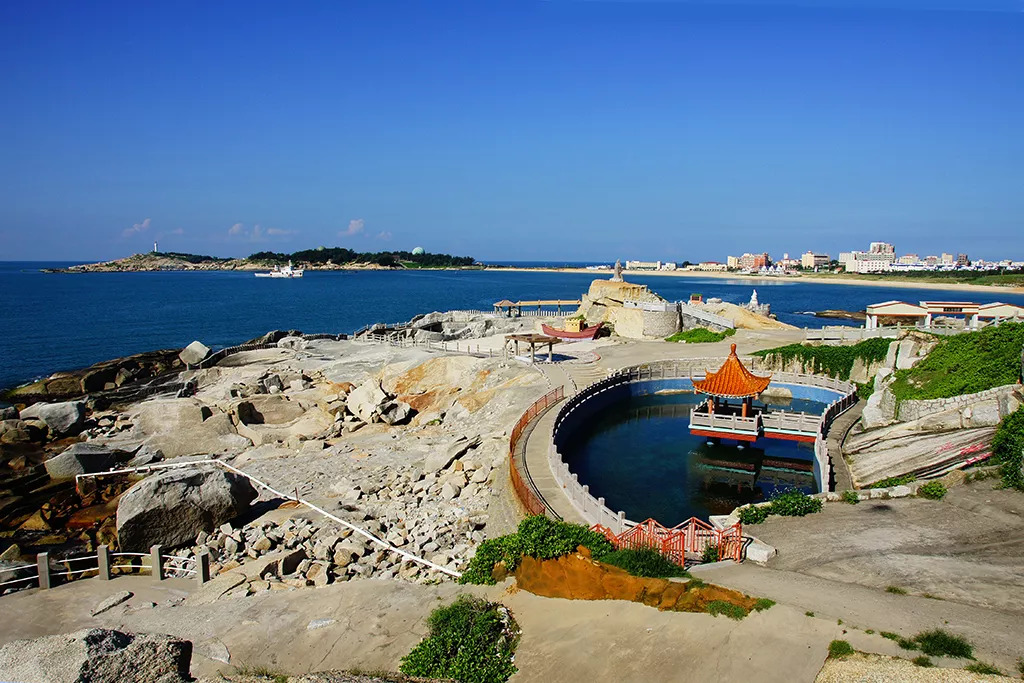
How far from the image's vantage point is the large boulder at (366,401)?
3375cm

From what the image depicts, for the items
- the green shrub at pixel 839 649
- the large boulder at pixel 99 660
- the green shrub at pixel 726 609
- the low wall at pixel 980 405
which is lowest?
the green shrub at pixel 726 609

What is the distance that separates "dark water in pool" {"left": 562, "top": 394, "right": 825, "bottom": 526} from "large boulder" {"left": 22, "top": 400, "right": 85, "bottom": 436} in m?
27.7

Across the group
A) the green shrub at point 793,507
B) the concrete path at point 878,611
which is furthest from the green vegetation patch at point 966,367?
the concrete path at point 878,611

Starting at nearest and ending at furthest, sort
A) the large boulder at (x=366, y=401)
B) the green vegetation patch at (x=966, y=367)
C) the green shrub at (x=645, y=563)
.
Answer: the green shrub at (x=645, y=563), the green vegetation patch at (x=966, y=367), the large boulder at (x=366, y=401)

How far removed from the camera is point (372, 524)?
64.2 ft

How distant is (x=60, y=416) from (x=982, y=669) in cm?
4073

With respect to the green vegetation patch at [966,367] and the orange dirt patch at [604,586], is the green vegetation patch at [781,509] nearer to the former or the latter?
the orange dirt patch at [604,586]

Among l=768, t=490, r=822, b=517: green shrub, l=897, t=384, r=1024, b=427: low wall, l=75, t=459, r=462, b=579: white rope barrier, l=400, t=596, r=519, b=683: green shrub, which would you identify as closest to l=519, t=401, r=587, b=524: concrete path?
l=75, t=459, r=462, b=579: white rope barrier

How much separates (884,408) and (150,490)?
1015 inches

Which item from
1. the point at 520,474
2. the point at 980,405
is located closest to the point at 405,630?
the point at 520,474

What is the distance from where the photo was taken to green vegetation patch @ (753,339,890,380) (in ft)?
116

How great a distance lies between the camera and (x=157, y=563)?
1733cm

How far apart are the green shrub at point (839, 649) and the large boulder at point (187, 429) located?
28.1 meters

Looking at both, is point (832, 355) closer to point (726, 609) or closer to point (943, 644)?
point (943, 644)
